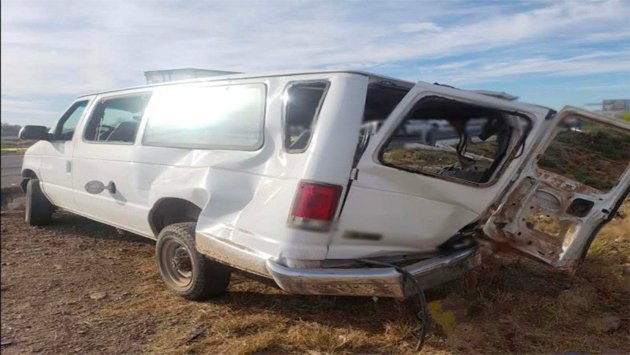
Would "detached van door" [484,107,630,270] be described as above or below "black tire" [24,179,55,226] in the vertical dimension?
above

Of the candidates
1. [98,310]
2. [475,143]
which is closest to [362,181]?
[475,143]

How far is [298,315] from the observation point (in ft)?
11.7

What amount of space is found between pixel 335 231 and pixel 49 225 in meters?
4.95

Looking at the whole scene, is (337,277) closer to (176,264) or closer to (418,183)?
(418,183)

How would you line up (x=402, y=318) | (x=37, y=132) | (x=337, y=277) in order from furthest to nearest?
1. (x=37, y=132)
2. (x=402, y=318)
3. (x=337, y=277)

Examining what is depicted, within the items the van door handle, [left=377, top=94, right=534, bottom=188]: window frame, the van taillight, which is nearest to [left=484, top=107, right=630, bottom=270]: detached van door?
[left=377, top=94, right=534, bottom=188]: window frame

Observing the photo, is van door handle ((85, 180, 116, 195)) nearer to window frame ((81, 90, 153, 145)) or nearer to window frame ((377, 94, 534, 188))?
window frame ((81, 90, 153, 145))

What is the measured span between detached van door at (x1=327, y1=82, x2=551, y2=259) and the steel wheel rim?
141cm

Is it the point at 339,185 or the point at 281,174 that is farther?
the point at 281,174

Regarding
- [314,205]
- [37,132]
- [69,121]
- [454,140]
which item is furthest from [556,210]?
[37,132]

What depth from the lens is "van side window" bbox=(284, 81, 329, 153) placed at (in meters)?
3.05

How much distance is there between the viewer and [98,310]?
3.64 metres

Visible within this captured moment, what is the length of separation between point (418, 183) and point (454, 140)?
5.28 ft

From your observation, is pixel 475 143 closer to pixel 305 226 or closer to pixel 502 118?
pixel 502 118
